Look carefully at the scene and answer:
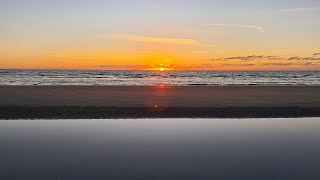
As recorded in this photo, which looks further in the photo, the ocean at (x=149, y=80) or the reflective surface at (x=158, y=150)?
the ocean at (x=149, y=80)

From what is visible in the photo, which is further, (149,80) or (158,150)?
(149,80)

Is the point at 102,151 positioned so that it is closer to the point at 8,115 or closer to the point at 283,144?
the point at 283,144

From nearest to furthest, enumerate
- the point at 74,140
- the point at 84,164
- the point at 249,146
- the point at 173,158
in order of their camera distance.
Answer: the point at 84,164
the point at 173,158
the point at 249,146
the point at 74,140

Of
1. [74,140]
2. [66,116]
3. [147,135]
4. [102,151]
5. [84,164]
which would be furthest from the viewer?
[66,116]

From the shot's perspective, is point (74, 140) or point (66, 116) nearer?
point (74, 140)

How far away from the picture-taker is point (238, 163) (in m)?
9.45

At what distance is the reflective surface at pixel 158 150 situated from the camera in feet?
28.1

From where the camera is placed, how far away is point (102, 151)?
431 inches

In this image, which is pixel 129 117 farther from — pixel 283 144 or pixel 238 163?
pixel 238 163

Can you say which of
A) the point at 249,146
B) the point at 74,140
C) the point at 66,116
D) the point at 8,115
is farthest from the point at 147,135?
the point at 8,115

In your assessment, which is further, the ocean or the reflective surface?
the ocean

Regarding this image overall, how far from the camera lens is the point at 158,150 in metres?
11.2

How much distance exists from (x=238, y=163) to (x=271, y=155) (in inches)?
56.3

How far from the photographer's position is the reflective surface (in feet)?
28.1
